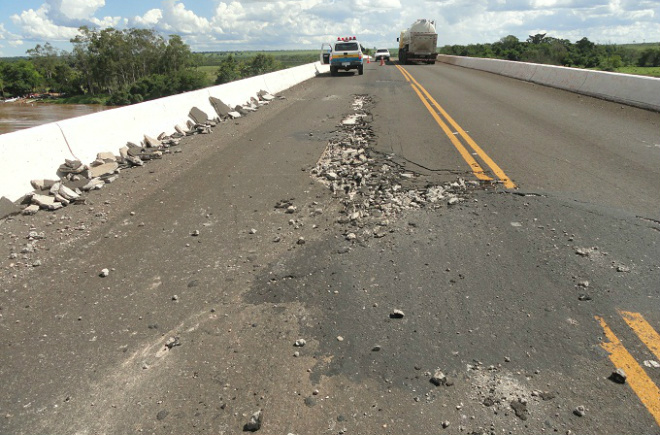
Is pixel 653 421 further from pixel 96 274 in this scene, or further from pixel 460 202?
pixel 96 274

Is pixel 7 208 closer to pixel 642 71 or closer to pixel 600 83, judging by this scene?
pixel 600 83

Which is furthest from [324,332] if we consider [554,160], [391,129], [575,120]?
[575,120]

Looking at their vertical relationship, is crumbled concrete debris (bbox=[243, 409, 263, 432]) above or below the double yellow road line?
below

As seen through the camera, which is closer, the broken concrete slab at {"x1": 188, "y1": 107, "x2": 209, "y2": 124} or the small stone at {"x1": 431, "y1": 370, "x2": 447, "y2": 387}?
the small stone at {"x1": 431, "y1": 370, "x2": 447, "y2": 387}

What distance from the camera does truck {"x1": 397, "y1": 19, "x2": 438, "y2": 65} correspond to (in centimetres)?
3706

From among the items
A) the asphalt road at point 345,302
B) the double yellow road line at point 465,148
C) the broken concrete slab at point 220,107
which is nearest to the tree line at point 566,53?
the double yellow road line at point 465,148

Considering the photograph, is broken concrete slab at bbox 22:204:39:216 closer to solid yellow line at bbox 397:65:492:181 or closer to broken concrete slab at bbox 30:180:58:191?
broken concrete slab at bbox 30:180:58:191

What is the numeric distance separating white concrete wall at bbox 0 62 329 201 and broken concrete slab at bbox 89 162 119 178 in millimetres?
288

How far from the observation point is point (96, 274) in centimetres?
413

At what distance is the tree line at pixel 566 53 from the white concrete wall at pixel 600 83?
24789mm

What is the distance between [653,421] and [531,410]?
60cm

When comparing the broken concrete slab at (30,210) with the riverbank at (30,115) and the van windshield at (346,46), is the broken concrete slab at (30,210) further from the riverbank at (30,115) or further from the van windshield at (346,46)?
the riverbank at (30,115)

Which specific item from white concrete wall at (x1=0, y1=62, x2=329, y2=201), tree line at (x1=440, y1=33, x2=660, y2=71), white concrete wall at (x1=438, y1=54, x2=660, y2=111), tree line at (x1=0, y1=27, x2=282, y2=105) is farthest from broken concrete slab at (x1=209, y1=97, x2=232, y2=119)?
tree line at (x1=0, y1=27, x2=282, y2=105)

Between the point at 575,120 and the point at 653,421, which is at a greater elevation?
the point at 575,120
